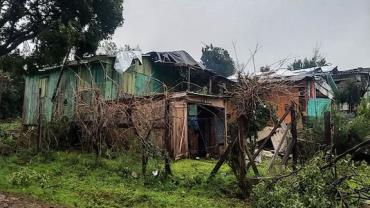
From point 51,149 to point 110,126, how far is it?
11.4ft

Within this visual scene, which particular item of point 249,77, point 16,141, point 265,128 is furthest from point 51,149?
point 265,128

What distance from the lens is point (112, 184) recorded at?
9.89m

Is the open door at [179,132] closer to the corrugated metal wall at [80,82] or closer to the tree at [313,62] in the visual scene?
the corrugated metal wall at [80,82]

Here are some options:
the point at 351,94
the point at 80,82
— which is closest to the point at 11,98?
the point at 80,82

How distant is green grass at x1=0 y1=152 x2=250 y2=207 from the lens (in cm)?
837

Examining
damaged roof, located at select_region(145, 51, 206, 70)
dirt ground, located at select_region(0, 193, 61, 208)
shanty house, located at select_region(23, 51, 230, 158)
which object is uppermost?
damaged roof, located at select_region(145, 51, 206, 70)

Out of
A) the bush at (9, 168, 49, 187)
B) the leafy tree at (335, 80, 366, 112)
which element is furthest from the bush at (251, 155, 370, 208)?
the leafy tree at (335, 80, 366, 112)

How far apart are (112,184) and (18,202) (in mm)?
2460

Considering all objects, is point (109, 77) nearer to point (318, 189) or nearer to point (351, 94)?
point (318, 189)

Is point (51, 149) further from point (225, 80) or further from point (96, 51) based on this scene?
point (225, 80)

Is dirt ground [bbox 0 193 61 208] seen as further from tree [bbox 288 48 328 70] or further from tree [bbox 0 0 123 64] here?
tree [bbox 288 48 328 70]

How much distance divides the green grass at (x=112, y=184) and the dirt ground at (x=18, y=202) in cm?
31

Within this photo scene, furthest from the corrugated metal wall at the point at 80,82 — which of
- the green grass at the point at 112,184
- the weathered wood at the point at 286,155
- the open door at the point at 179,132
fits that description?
the weathered wood at the point at 286,155

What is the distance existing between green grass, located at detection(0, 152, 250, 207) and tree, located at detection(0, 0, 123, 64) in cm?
362
